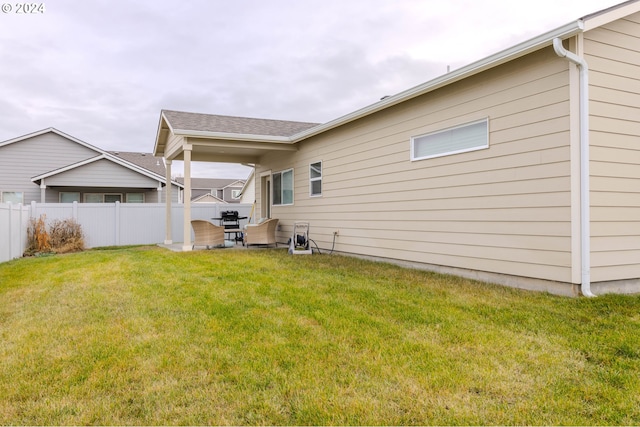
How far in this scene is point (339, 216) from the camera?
9266mm

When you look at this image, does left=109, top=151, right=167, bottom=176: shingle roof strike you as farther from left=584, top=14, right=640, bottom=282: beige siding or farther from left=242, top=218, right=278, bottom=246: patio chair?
left=584, top=14, right=640, bottom=282: beige siding

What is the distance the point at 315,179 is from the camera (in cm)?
1034

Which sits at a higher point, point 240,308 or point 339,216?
point 339,216

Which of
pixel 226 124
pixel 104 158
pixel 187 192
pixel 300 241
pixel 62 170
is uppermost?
pixel 226 124

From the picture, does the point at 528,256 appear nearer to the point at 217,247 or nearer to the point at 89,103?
the point at 217,247

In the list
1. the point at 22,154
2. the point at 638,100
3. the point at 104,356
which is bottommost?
the point at 104,356

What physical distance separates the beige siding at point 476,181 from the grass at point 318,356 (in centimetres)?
74

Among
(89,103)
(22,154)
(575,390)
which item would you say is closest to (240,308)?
(575,390)

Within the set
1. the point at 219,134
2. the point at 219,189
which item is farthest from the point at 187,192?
the point at 219,189

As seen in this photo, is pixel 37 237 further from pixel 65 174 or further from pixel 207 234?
pixel 65 174

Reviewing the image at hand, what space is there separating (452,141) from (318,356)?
4478mm

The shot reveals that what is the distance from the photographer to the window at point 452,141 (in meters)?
5.74

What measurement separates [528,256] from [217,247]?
8.20 meters

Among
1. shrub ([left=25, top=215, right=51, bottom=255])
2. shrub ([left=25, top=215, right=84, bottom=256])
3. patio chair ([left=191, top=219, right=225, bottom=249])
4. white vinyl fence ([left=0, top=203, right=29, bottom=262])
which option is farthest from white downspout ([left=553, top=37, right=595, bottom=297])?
shrub ([left=25, top=215, right=51, bottom=255])
